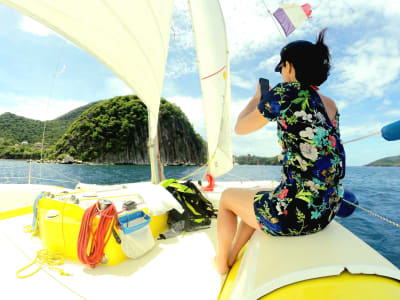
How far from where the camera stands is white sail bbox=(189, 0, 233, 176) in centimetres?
383

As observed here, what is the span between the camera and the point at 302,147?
83cm

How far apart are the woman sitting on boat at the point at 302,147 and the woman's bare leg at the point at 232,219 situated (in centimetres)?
4

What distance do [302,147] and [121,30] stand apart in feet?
5.99

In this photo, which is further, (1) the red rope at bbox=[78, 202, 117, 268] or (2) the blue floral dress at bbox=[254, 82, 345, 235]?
(1) the red rope at bbox=[78, 202, 117, 268]

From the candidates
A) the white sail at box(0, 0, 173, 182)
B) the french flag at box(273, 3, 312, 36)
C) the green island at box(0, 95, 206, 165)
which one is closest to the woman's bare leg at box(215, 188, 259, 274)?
the white sail at box(0, 0, 173, 182)

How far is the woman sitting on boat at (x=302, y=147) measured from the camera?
2.70 ft

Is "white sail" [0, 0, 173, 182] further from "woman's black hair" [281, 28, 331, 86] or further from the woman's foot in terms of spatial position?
the woman's foot

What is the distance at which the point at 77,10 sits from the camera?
1515 millimetres

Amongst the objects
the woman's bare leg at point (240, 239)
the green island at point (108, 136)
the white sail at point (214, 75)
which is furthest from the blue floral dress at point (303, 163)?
the green island at point (108, 136)

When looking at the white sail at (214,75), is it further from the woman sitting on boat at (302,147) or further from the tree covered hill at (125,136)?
the tree covered hill at (125,136)

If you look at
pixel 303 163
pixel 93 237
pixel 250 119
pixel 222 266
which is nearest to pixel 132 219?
pixel 93 237

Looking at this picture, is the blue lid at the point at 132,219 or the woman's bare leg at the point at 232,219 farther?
the blue lid at the point at 132,219

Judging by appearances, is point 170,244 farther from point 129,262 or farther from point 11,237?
point 11,237

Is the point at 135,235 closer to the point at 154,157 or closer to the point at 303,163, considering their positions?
the point at 303,163
